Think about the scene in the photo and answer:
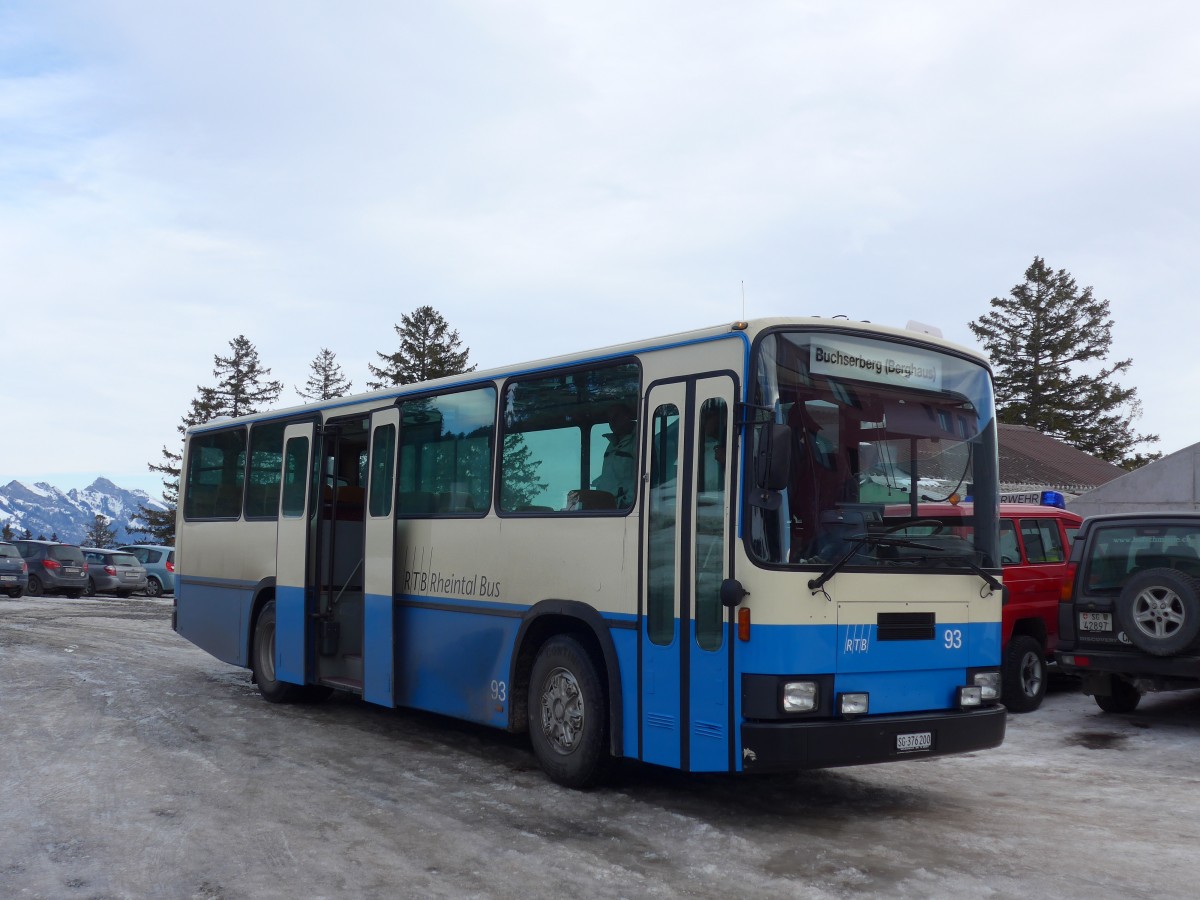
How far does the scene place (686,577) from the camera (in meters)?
7.19

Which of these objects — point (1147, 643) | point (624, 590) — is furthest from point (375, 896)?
point (1147, 643)

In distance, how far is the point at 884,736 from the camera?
Result: 6859 millimetres

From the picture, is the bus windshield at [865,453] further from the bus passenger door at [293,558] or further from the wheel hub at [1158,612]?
the bus passenger door at [293,558]

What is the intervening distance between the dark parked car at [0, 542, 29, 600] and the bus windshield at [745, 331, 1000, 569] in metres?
29.7

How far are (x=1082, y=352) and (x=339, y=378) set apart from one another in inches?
1954

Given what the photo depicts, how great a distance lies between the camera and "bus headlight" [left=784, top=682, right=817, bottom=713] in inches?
262

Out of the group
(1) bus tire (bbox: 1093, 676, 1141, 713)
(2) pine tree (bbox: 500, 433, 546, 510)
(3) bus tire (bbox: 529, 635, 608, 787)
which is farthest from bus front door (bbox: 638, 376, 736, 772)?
(1) bus tire (bbox: 1093, 676, 1141, 713)

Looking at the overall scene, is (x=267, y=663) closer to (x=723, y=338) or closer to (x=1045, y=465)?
(x=723, y=338)

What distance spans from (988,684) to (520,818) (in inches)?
122

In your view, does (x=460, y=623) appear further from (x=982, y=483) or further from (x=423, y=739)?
(x=982, y=483)

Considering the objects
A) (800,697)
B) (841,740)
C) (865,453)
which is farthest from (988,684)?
(865,453)

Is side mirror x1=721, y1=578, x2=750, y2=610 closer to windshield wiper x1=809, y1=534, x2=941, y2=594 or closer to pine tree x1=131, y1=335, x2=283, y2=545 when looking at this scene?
windshield wiper x1=809, y1=534, x2=941, y2=594

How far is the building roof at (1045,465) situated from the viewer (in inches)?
1609

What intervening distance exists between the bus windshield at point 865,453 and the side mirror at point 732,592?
19 cm
